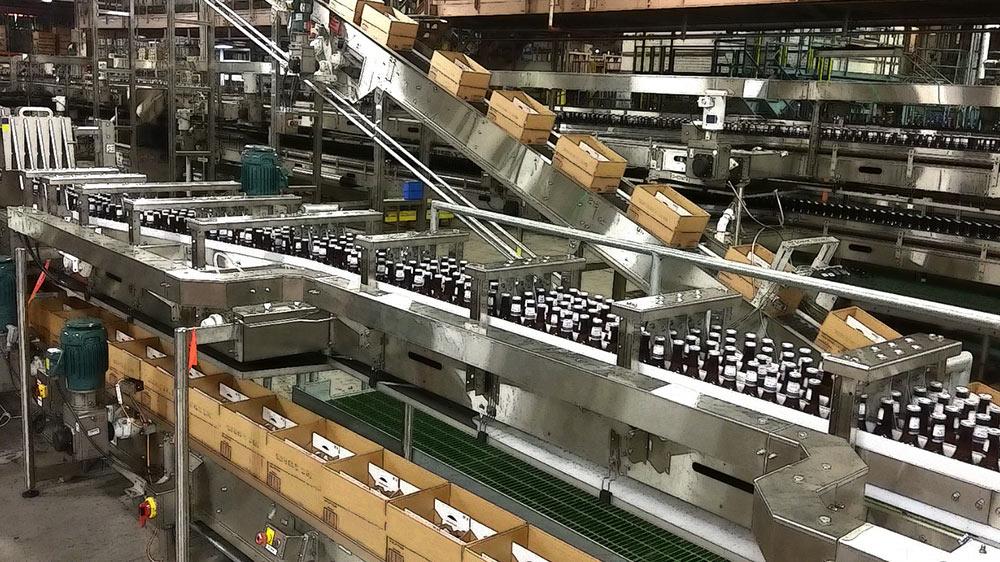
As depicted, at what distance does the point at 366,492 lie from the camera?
7.92 ft

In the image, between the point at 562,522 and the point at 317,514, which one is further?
the point at 317,514

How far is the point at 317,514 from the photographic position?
8.73 feet

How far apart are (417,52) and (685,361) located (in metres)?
3.24

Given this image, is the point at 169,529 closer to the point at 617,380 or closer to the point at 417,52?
the point at 617,380

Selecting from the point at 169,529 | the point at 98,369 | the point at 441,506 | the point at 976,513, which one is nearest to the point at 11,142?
the point at 98,369

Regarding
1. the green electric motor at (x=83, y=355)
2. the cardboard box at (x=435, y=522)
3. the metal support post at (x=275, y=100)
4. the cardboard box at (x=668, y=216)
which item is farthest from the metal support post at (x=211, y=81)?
the cardboard box at (x=435, y=522)

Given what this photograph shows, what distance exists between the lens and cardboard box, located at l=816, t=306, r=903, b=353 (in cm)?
243

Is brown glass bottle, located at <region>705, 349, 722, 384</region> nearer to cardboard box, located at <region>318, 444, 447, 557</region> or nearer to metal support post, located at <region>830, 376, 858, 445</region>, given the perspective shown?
metal support post, located at <region>830, 376, 858, 445</region>

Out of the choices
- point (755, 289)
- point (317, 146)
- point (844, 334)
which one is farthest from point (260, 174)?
point (844, 334)

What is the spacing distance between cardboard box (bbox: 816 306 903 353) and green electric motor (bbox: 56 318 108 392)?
287cm

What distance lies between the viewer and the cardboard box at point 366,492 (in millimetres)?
2412

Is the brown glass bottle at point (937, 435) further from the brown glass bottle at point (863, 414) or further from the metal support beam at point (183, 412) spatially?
the metal support beam at point (183, 412)

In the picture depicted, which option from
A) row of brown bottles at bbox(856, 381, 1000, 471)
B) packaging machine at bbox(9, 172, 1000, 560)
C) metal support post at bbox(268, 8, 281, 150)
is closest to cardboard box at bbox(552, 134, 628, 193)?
packaging machine at bbox(9, 172, 1000, 560)

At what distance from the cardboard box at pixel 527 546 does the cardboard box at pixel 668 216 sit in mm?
1786
